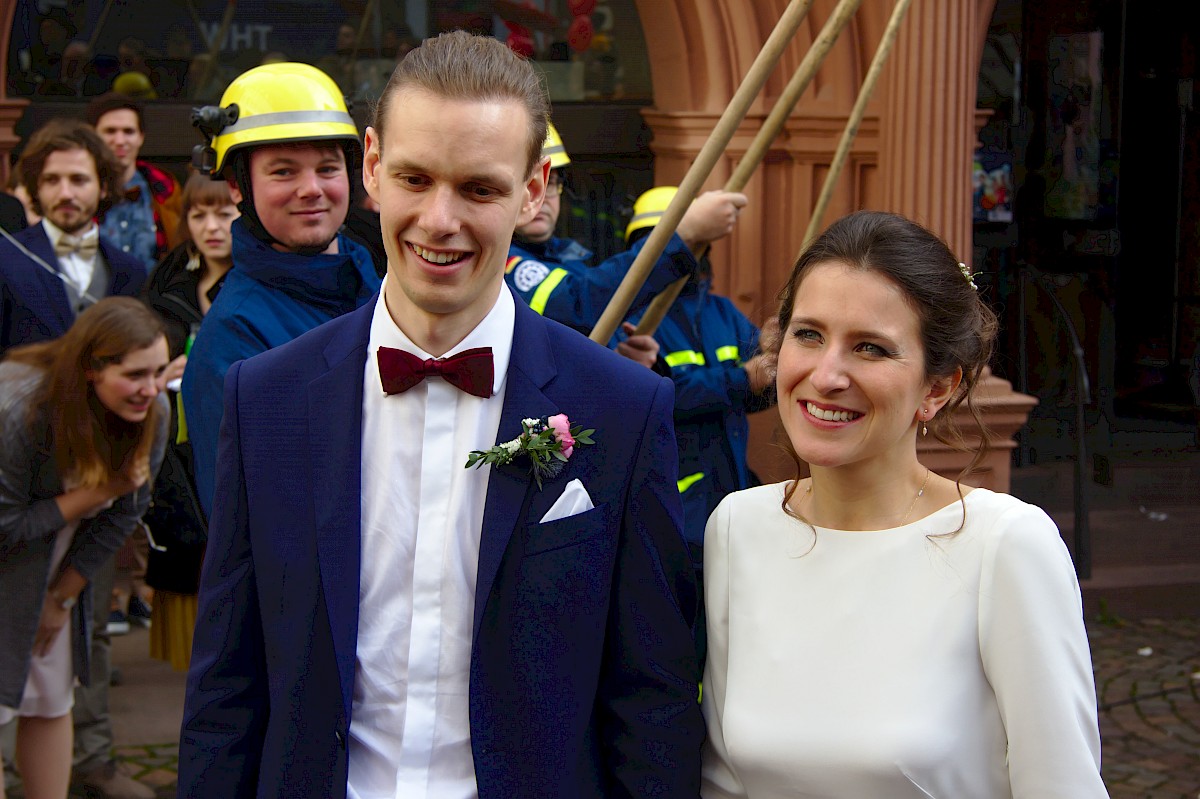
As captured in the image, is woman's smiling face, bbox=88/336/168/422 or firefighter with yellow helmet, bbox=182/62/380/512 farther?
woman's smiling face, bbox=88/336/168/422

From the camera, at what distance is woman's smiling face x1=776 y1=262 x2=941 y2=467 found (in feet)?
7.39

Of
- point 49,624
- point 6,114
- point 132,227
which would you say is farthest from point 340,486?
point 6,114

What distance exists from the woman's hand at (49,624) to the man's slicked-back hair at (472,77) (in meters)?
2.51

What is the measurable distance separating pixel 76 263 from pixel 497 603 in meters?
3.91

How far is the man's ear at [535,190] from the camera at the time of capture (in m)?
2.19

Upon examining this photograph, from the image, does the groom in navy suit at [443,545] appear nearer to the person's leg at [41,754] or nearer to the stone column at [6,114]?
the person's leg at [41,754]

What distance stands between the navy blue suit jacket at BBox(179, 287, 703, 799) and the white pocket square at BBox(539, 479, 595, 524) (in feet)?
0.04

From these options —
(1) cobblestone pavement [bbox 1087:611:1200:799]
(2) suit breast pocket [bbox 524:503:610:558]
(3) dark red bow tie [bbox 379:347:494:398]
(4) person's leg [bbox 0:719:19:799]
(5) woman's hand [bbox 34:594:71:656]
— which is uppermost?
(3) dark red bow tie [bbox 379:347:494:398]

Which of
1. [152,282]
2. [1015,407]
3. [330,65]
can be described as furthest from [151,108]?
[1015,407]

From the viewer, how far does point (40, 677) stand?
13.8ft

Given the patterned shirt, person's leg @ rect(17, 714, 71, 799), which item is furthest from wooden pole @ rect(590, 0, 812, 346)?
the patterned shirt

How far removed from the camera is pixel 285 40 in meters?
7.61

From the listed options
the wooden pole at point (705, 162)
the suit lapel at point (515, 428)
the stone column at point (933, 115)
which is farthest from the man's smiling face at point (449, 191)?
the stone column at point (933, 115)

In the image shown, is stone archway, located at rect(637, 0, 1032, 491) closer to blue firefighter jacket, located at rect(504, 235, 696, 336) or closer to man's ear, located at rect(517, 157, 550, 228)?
blue firefighter jacket, located at rect(504, 235, 696, 336)
